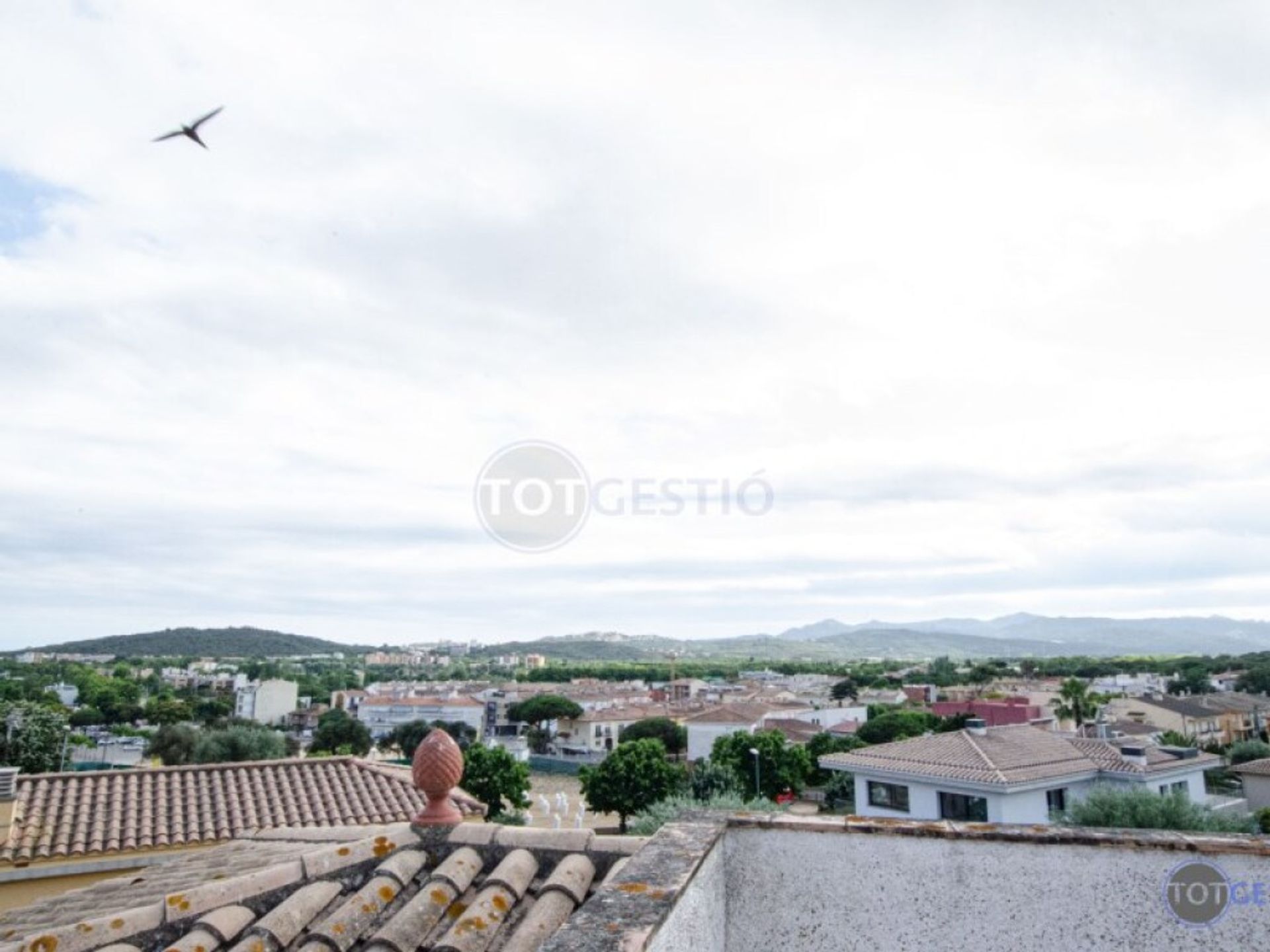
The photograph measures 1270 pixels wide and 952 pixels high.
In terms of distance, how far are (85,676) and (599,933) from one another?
124 m

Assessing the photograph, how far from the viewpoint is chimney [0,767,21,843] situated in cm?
1023

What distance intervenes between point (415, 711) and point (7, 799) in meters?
68.1

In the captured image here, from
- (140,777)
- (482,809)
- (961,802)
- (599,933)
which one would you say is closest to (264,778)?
(140,777)

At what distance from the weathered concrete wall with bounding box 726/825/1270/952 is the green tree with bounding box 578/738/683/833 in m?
33.7

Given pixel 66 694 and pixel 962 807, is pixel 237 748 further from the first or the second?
pixel 66 694

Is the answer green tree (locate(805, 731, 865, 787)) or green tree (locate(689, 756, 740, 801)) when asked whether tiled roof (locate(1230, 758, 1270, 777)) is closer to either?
green tree (locate(805, 731, 865, 787))

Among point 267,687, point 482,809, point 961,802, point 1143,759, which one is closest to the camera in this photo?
point 482,809

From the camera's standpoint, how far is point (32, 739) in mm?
40906

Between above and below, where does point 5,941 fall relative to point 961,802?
above

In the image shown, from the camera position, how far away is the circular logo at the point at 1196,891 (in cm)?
315

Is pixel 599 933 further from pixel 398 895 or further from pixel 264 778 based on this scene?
pixel 264 778

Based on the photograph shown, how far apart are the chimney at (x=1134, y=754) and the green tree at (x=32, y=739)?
46.1 meters

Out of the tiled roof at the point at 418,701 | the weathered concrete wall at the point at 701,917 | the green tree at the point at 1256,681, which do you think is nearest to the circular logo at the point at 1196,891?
the weathered concrete wall at the point at 701,917

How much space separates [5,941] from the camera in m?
4.06
